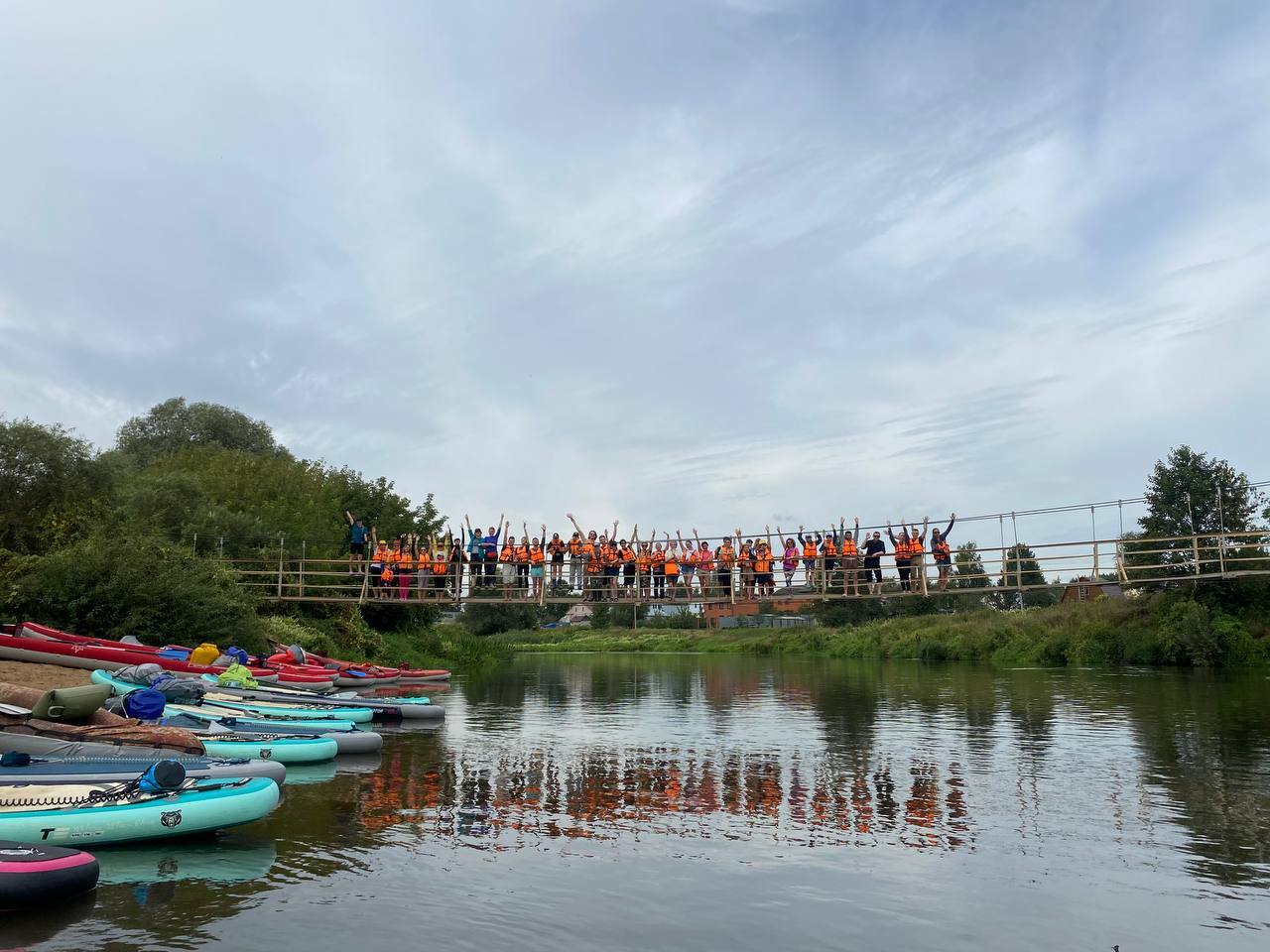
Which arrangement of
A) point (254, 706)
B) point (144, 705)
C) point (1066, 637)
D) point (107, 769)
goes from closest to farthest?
point (107, 769)
point (144, 705)
point (254, 706)
point (1066, 637)

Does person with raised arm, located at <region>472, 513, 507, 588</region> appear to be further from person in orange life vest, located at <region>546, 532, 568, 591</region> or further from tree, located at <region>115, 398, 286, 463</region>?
tree, located at <region>115, 398, 286, 463</region>

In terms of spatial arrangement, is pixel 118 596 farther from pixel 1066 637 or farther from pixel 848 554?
pixel 1066 637

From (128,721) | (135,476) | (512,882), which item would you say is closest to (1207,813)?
(512,882)

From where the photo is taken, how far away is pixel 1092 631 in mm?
48281

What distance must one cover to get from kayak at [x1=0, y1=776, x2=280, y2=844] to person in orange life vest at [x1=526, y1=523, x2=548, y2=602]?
1945cm

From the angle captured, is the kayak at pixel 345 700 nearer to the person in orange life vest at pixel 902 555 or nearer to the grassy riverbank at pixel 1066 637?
the person in orange life vest at pixel 902 555

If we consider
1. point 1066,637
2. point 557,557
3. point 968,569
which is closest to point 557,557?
point 557,557

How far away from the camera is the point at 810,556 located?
28719 millimetres

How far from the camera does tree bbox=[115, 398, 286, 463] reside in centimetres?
7650

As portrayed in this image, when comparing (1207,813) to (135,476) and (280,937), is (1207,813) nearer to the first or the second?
(280,937)

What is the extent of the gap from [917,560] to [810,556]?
3.11 meters

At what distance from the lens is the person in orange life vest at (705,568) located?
97.0 ft

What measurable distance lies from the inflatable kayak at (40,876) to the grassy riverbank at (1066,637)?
150 ft

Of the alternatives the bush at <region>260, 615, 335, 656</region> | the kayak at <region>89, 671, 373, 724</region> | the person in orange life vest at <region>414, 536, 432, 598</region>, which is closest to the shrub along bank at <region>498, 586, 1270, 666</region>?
the person in orange life vest at <region>414, 536, 432, 598</region>
